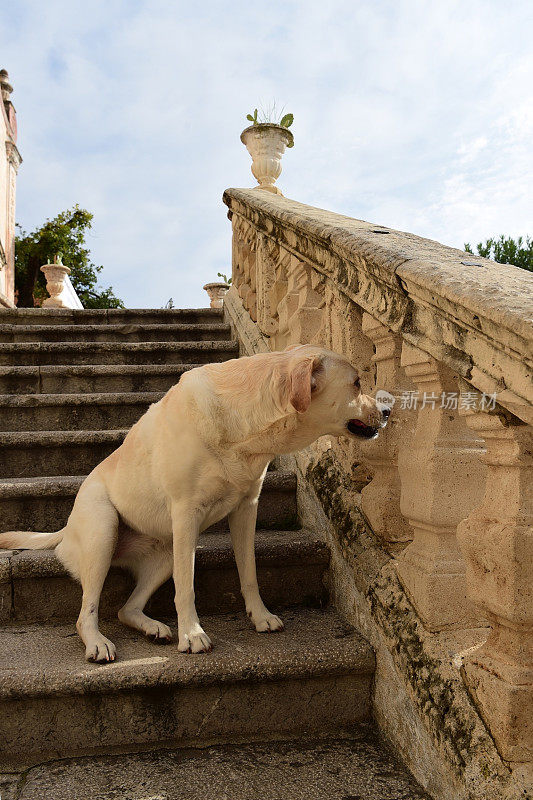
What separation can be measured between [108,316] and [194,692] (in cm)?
448

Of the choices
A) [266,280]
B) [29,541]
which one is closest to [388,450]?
[29,541]

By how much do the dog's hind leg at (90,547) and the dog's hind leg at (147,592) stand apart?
5.7 inches

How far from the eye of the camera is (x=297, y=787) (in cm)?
158

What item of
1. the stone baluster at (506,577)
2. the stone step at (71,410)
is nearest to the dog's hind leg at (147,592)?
the stone baluster at (506,577)

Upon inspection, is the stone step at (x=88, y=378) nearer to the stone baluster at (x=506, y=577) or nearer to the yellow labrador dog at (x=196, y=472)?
the yellow labrador dog at (x=196, y=472)

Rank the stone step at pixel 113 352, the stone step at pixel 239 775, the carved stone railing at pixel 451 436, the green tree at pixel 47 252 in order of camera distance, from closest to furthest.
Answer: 1. the carved stone railing at pixel 451 436
2. the stone step at pixel 239 775
3. the stone step at pixel 113 352
4. the green tree at pixel 47 252

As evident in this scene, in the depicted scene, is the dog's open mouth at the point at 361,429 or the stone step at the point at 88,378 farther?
the stone step at the point at 88,378

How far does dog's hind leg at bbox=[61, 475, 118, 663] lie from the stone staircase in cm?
7

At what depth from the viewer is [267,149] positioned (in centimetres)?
584

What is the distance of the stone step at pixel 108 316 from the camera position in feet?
18.6

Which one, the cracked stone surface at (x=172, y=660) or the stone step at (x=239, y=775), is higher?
the cracked stone surface at (x=172, y=660)

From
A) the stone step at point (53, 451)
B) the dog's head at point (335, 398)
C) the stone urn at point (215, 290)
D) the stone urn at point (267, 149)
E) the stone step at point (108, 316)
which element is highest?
the stone urn at point (267, 149)

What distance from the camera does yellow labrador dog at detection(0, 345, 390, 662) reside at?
1.93 m

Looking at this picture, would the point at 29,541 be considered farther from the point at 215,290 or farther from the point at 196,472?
the point at 215,290
